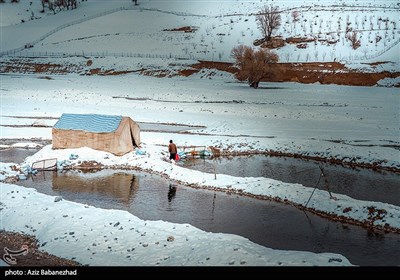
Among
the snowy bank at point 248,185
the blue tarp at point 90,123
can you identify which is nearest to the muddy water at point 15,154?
the snowy bank at point 248,185

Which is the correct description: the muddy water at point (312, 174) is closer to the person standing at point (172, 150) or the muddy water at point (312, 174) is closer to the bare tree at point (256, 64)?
the person standing at point (172, 150)

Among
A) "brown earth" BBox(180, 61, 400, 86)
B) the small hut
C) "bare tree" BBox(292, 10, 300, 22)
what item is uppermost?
"bare tree" BBox(292, 10, 300, 22)

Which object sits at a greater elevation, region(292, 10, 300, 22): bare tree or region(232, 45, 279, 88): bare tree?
region(292, 10, 300, 22): bare tree

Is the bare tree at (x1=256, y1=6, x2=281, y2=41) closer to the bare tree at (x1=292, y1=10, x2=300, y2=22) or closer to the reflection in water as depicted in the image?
the bare tree at (x1=292, y1=10, x2=300, y2=22)

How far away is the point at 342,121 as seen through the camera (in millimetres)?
38750

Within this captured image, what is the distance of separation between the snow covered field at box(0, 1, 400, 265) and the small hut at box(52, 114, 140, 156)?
63cm

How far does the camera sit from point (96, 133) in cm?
2788

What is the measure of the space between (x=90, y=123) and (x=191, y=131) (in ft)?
32.0

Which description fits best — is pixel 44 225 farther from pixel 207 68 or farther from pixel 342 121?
pixel 207 68

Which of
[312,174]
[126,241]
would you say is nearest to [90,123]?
[312,174]

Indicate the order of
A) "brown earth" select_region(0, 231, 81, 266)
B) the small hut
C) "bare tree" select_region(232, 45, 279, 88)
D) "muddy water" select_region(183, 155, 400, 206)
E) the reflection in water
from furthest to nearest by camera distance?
"bare tree" select_region(232, 45, 279, 88) < the small hut < "muddy water" select_region(183, 155, 400, 206) < the reflection in water < "brown earth" select_region(0, 231, 81, 266)

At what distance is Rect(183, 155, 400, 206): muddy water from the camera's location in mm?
22359

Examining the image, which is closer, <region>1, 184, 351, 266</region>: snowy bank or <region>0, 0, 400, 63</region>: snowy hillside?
<region>1, 184, 351, 266</region>: snowy bank

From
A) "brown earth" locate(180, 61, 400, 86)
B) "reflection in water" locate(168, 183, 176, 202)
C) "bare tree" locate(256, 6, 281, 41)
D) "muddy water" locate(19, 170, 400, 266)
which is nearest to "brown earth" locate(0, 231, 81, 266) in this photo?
"muddy water" locate(19, 170, 400, 266)
